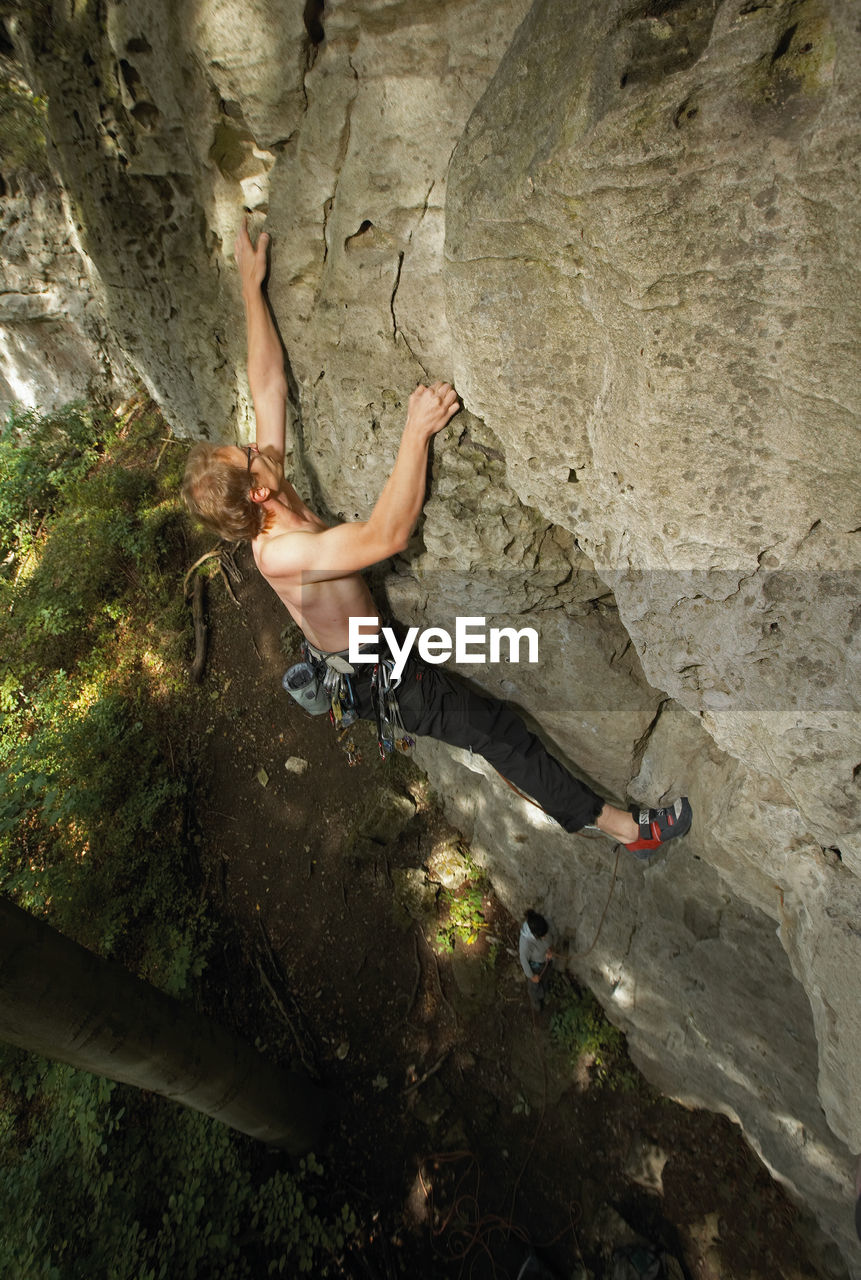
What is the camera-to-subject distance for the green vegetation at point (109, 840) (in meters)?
3.44

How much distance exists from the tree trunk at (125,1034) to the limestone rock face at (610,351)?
2223mm

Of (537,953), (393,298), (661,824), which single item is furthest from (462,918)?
(393,298)

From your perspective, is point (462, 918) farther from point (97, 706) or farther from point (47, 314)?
point (47, 314)

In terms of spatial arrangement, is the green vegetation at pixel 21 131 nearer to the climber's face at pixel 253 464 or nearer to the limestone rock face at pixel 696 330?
the climber's face at pixel 253 464

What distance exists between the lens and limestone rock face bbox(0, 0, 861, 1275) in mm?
1497

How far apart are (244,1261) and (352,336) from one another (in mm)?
4963

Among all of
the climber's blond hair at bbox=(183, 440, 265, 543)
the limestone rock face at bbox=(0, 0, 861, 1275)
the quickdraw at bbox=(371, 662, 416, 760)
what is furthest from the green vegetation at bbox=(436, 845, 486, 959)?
the climber's blond hair at bbox=(183, 440, 265, 543)

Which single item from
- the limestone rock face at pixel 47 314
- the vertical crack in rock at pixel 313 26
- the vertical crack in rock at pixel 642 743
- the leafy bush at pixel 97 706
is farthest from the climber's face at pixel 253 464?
the limestone rock face at pixel 47 314

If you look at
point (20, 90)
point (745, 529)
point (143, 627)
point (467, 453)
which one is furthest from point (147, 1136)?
point (20, 90)

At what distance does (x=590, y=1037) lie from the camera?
13.8ft

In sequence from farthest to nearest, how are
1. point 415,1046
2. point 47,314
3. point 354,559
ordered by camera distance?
1. point 47,314
2. point 415,1046
3. point 354,559

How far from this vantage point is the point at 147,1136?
3.73 m

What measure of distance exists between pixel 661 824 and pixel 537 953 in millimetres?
1622

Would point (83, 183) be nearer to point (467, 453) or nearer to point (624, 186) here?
point (467, 453)
